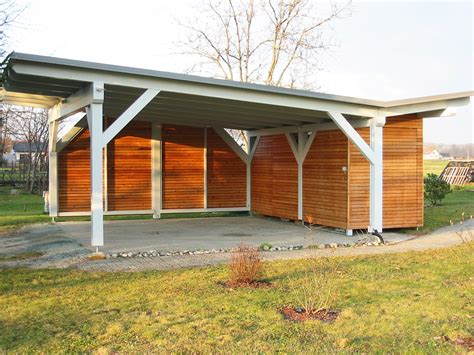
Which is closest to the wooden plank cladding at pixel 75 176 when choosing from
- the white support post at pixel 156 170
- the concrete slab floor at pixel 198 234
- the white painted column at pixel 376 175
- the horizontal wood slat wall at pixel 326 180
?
the concrete slab floor at pixel 198 234

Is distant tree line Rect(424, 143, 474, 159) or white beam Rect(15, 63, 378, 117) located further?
distant tree line Rect(424, 143, 474, 159)

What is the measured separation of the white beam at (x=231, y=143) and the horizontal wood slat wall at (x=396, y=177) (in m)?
5.39

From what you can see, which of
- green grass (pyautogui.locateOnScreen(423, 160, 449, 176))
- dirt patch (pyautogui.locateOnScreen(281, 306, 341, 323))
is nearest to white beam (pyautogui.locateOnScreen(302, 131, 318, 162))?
dirt patch (pyautogui.locateOnScreen(281, 306, 341, 323))

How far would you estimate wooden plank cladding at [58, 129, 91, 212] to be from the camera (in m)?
14.7

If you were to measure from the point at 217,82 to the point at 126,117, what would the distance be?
5.48 feet

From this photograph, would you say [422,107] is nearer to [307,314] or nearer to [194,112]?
[194,112]

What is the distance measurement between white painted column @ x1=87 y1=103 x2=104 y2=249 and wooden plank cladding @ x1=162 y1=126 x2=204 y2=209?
6.86 meters

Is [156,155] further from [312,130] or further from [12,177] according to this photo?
[12,177]

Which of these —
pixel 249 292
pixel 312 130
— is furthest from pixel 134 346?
pixel 312 130

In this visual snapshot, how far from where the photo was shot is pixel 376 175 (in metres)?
11.0

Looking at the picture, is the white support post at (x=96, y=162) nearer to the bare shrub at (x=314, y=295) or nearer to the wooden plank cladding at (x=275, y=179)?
the bare shrub at (x=314, y=295)

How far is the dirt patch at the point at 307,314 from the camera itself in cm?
515

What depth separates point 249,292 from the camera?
6.18 metres

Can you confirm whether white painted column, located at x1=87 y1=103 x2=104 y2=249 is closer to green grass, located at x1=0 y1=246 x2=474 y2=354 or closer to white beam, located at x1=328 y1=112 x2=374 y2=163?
green grass, located at x1=0 y1=246 x2=474 y2=354
